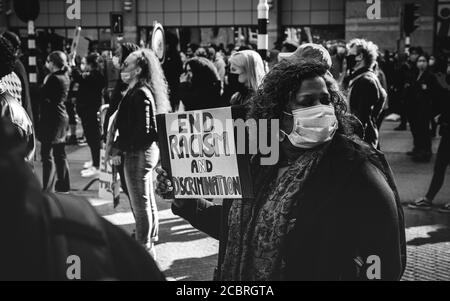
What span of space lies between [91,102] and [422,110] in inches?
226

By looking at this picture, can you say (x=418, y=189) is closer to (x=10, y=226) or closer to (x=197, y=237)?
(x=197, y=237)

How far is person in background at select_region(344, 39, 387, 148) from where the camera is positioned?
23.3 ft

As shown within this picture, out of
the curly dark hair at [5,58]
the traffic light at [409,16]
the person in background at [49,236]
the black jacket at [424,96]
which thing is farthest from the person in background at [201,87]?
the traffic light at [409,16]

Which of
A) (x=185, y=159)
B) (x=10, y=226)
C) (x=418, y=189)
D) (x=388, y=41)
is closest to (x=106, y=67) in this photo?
(x=418, y=189)

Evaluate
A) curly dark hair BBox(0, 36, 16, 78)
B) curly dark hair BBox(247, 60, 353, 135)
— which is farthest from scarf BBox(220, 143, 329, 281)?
curly dark hair BBox(0, 36, 16, 78)

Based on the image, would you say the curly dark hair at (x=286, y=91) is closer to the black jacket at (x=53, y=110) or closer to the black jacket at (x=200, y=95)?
the black jacket at (x=200, y=95)

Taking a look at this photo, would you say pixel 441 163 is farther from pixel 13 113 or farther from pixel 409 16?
pixel 409 16

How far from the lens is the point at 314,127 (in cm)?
254

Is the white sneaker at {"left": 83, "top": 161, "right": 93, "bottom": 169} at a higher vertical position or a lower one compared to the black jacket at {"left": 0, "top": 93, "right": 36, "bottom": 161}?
lower

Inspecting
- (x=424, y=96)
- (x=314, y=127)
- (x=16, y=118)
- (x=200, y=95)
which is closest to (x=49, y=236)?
(x=314, y=127)

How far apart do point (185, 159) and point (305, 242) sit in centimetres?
67

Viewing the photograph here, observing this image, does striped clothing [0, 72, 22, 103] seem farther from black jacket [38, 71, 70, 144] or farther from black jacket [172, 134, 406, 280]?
black jacket [38, 71, 70, 144]

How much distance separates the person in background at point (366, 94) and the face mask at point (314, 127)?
4.47 meters

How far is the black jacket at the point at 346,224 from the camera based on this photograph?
229 cm
